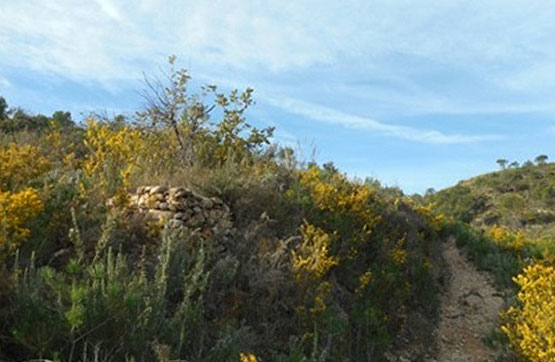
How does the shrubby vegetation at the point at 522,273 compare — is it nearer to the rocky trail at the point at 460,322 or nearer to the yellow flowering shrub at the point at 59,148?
the rocky trail at the point at 460,322

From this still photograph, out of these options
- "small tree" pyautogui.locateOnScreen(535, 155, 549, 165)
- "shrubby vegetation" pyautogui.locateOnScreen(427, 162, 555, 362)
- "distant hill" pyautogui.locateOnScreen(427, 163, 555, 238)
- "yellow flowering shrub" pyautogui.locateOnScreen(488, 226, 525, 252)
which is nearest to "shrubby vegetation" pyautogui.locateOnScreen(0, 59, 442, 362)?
"shrubby vegetation" pyautogui.locateOnScreen(427, 162, 555, 362)

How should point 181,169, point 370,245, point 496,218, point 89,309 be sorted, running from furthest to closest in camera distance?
point 496,218 < point 370,245 < point 181,169 < point 89,309

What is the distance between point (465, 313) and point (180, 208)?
18.0 ft

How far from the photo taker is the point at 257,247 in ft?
20.8

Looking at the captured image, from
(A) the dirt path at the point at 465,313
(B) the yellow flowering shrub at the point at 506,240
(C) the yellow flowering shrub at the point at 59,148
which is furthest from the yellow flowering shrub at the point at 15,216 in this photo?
(B) the yellow flowering shrub at the point at 506,240

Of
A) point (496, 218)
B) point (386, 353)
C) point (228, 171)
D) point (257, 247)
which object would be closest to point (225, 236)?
point (257, 247)

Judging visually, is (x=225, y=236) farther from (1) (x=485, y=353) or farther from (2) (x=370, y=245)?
(1) (x=485, y=353)

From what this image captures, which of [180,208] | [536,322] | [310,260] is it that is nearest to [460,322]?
[536,322]

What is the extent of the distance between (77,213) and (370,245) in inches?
179

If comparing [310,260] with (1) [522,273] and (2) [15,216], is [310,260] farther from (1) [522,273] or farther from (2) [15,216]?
(1) [522,273]

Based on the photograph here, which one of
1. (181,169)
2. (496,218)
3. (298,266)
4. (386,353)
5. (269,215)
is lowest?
(386,353)

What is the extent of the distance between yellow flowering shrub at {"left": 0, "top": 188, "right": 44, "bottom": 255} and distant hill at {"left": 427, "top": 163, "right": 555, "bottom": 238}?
2744 cm

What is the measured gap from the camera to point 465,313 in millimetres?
9188

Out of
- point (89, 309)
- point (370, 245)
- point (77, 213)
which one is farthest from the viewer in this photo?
point (370, 245)
